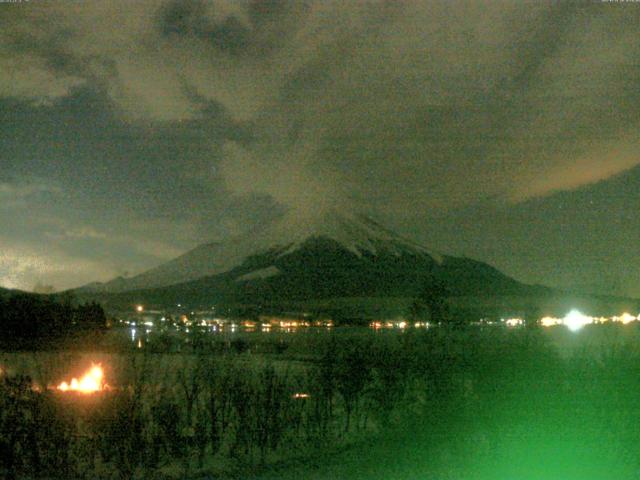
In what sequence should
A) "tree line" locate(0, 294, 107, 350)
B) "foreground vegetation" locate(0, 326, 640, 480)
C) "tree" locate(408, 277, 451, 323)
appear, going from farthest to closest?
1. "tree line" locate(0, 294, 107, 350)
2. "tree" locate(408, 277, 451, 323)
3. "foreground vegetation" locate(0, 326, 640, 480)

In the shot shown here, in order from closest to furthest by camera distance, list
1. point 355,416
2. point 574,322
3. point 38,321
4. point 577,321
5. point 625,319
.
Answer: point 355,416
point 625,319
point 38,321
point 574,322
point 577,321

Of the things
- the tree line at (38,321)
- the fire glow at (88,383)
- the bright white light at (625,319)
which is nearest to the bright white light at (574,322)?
the bright white light at (625,319)

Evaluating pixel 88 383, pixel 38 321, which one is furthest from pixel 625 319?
pixel 88 383

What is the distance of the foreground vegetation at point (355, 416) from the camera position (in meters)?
9.55

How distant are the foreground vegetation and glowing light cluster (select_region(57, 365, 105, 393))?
16cm

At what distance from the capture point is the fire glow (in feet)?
34.6

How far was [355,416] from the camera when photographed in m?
13.6

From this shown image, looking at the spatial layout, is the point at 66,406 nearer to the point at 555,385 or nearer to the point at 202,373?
the point at 202,373

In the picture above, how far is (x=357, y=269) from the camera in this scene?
147500 millimetres

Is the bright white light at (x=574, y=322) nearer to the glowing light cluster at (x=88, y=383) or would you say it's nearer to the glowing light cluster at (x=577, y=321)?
the glowing light cluster at (x=577, y=321)

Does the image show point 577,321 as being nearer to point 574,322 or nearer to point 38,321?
point 574,322

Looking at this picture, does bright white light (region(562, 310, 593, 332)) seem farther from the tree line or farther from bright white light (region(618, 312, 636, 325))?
the tree line

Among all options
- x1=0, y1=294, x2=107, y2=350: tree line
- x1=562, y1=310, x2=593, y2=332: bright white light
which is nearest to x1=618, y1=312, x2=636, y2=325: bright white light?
x1=562, y1=310, x2=593, y2=332: bright white light

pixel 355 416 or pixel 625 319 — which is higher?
pixel 625 319
